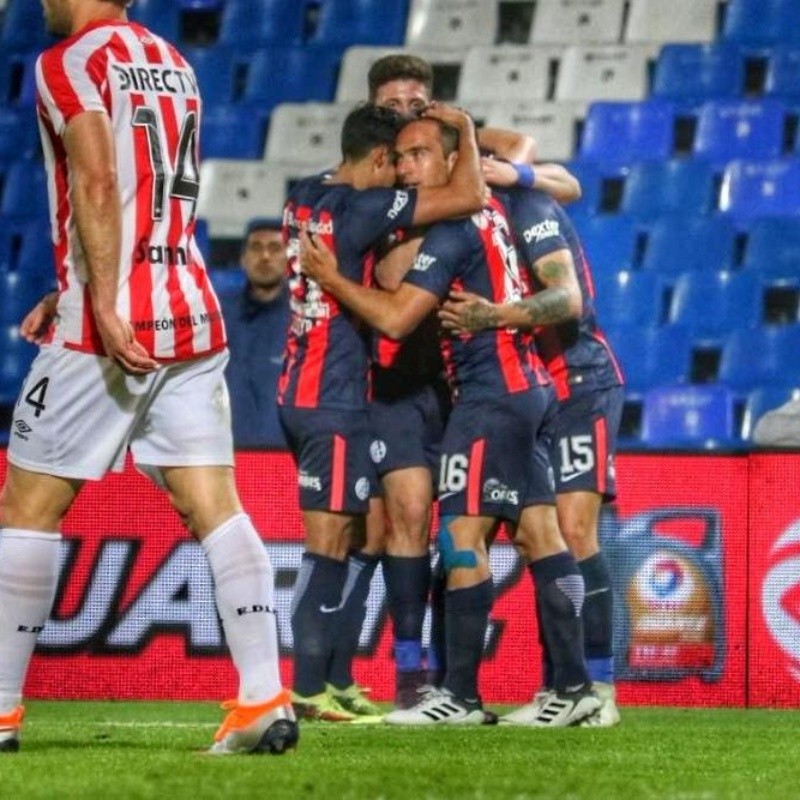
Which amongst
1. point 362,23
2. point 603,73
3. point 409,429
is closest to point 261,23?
point 362,23

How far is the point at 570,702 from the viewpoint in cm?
623

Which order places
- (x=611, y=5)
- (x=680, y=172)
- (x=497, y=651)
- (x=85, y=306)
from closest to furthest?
(x=85, y=306), (x=497, y=651), (x=680, y=172), (x=611, y=5)

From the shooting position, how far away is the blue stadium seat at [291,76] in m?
13.1

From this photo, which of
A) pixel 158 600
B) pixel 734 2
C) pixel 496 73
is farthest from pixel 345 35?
pixel 158 600

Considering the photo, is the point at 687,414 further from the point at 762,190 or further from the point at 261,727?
the point at 261,727

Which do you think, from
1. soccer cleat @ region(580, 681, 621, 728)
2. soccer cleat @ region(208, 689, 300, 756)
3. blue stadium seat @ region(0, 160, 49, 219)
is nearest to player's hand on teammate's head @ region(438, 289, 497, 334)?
soccer cleat @ region(580, 681, 621, 728)

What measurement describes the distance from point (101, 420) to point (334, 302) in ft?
6.17

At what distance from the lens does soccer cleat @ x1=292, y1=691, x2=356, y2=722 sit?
6340mm

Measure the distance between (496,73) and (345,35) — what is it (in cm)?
111

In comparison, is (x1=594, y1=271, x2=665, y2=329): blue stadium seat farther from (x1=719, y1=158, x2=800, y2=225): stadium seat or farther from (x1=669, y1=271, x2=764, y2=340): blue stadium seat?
(x1=719, y1=158, x2=800, y2=225): stadium seat

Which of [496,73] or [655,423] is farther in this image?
[496,73]

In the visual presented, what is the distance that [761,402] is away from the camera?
10953mm

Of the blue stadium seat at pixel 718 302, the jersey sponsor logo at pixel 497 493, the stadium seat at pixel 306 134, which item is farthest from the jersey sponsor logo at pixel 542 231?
the stadium seat at pixel 306 134

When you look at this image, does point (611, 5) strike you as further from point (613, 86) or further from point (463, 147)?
point (463, 147)
